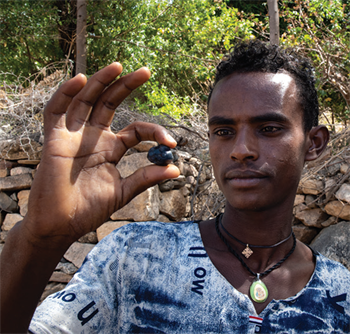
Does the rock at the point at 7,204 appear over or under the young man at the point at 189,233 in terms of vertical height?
under

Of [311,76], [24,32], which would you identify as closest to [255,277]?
[311,76]

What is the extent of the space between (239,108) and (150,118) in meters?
3.62

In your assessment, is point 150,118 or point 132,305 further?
point 150,118

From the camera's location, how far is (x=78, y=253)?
3572mm

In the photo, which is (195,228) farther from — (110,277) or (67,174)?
(67,174)

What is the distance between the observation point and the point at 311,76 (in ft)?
5.05

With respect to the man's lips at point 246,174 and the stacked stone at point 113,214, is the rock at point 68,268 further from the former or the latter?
the man's lips at point 246,174

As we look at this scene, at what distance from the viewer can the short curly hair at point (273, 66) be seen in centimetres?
140

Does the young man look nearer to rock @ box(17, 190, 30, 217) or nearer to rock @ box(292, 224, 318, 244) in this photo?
rock @ box(292, 224, 318, 244)

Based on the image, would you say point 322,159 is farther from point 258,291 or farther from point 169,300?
point 169,300

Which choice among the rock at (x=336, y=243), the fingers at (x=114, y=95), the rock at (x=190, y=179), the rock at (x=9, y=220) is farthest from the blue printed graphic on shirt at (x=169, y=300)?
the rock at (x=9, y=220)

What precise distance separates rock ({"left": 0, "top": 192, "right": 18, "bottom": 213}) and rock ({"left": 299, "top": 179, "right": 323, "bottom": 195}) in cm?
326

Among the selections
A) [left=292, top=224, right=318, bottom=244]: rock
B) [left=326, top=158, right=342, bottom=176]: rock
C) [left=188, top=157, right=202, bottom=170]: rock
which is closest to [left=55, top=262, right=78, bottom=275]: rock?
[left=188, top=157, right=202, bottom=170]: rock

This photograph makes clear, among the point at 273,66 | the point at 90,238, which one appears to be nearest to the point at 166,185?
the point at 90,238
